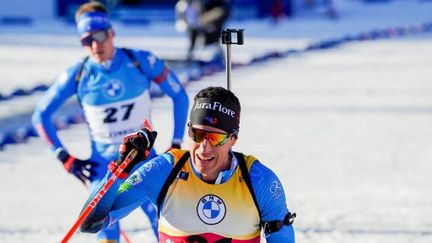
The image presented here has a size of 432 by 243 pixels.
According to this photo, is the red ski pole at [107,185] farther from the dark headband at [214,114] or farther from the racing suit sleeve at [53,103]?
the racing suit sleeve at [53,103]

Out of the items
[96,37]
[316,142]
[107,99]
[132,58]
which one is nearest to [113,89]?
[107,99]

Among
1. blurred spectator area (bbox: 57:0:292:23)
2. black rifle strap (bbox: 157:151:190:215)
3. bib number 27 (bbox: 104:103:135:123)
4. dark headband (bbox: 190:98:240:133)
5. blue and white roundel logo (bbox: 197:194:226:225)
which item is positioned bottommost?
blurred spectator area (bbox: 57:0:292:23)

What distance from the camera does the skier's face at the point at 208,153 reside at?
13.3ft

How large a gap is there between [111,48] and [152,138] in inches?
91.4

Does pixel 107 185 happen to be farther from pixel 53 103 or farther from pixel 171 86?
pixel 171 86

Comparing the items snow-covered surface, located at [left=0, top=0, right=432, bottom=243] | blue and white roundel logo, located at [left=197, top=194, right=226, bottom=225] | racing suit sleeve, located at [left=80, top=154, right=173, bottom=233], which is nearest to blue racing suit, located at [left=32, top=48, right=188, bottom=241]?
snow-covered surface, located at [left=0, top=0, right=432, bottom=243]

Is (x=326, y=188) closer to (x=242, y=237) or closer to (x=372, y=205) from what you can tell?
(x=372, y=205)

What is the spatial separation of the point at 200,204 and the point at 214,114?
0.42 meters

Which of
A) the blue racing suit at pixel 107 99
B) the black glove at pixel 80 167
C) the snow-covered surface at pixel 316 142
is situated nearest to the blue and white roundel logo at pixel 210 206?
the black glove at pixel 80 167

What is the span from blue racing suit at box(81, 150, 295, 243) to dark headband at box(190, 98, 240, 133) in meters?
0.22

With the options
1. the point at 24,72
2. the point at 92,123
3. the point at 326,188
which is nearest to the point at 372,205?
the point at 326,188

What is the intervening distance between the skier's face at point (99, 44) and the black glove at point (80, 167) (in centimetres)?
73

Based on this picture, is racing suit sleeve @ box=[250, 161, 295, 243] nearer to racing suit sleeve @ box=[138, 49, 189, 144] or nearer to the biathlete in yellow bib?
the biathlete in yellow bib

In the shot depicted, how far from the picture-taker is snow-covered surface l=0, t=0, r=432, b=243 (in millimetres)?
8133
